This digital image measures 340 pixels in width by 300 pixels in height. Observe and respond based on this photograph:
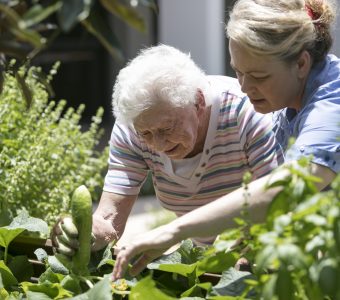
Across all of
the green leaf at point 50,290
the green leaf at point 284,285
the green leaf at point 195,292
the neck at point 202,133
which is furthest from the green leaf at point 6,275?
the green leaf at point 284,285

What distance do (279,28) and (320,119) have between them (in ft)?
1.03

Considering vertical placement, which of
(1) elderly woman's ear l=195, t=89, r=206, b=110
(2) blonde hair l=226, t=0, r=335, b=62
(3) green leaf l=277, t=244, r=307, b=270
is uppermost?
(2) blonde hair l=226, t=0, r=335, b=62

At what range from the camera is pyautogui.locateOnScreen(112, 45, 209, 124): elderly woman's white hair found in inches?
115

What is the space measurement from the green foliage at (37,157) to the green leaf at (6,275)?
793mm

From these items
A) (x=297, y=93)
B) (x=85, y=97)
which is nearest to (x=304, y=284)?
(x=297, y=93)

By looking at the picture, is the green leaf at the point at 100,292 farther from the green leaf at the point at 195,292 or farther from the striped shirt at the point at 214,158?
the striped shirt at the point at 214,158

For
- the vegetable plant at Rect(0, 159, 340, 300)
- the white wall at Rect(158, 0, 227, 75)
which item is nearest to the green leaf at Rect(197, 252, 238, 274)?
the vegetable plant at Rect(0, 159, 340, 300)

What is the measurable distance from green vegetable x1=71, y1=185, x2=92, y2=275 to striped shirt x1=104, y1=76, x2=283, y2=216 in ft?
2.65

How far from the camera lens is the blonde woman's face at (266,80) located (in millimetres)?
2795

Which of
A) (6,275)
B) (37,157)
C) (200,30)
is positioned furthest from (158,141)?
(200,30)

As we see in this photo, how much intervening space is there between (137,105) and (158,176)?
518mm

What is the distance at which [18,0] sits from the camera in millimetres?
1821

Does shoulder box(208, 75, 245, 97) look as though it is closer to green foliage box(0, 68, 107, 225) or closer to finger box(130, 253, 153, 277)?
green foliage box(0, 68, 107, 225)

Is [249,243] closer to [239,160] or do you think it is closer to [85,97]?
[239,160]
